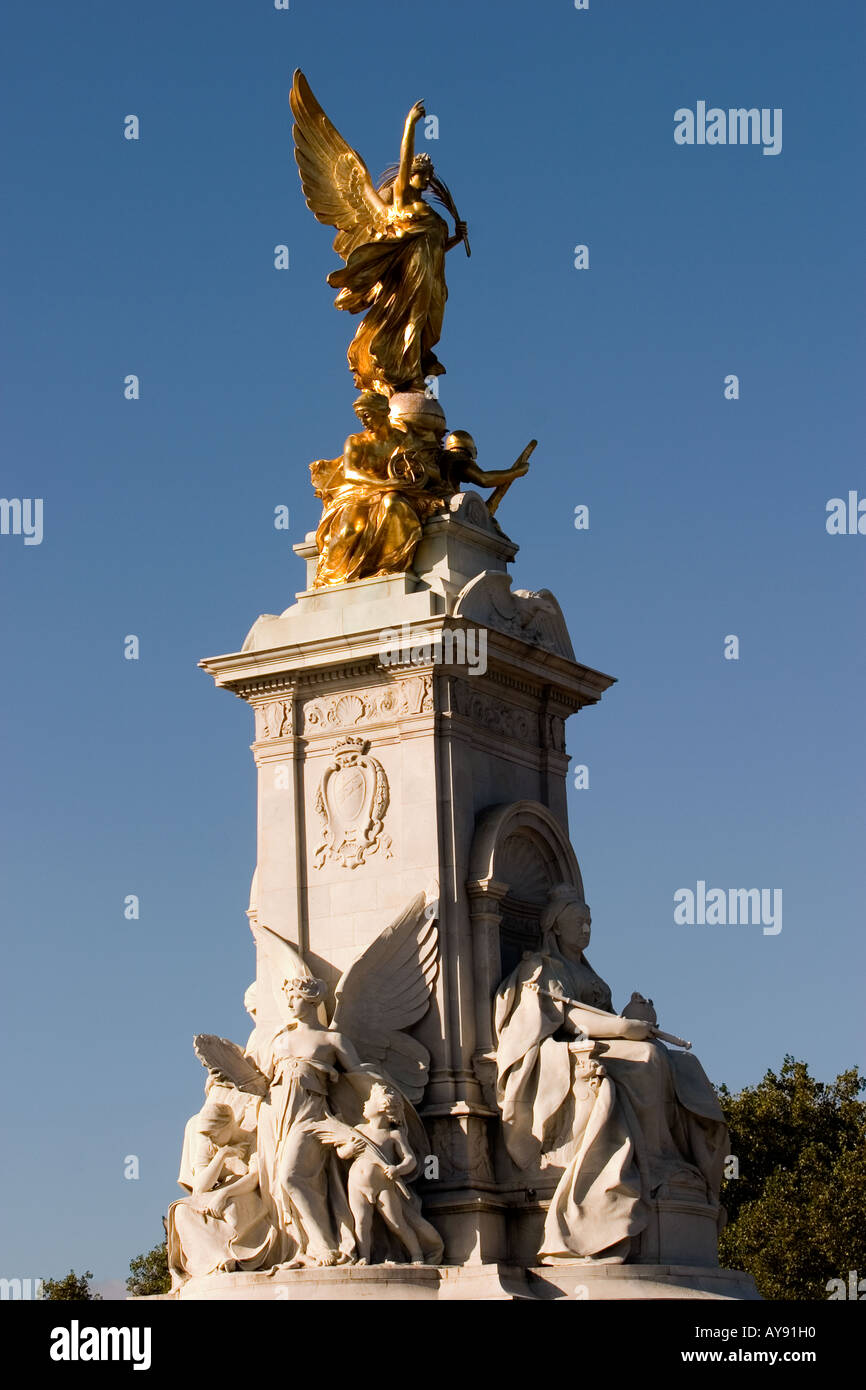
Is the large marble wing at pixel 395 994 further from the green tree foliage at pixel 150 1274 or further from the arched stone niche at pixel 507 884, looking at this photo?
the green tree foliage at pixel 150 1274

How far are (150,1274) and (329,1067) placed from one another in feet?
79.3

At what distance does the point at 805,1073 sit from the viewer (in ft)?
147

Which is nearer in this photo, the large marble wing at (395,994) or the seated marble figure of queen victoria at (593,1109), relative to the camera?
the seated marble figure of queen victoria at (593,1109)

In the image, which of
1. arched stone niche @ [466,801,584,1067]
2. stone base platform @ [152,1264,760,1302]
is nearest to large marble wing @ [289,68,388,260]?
arched stone niche @ [466,801,584,1067]

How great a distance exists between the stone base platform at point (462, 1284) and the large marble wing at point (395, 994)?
180cm

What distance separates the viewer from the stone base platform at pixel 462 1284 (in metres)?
20.8

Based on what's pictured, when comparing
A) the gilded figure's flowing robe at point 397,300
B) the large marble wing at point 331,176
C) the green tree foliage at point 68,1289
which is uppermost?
the large marble wing at point 331,176

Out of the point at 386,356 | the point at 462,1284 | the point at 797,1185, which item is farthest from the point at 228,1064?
the point at 797,1185

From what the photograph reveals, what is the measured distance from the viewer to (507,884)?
23594 millimetres

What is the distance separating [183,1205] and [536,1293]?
310 centimetres

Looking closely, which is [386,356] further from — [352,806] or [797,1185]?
[797,1185]

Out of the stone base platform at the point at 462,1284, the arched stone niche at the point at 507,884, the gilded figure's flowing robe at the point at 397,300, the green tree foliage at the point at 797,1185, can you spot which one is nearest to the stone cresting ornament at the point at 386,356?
the gilded figure's flowing robe at the point at 397,300

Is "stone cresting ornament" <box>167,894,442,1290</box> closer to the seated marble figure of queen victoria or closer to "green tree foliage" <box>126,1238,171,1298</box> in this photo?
the seated marble figure of queen victoria
